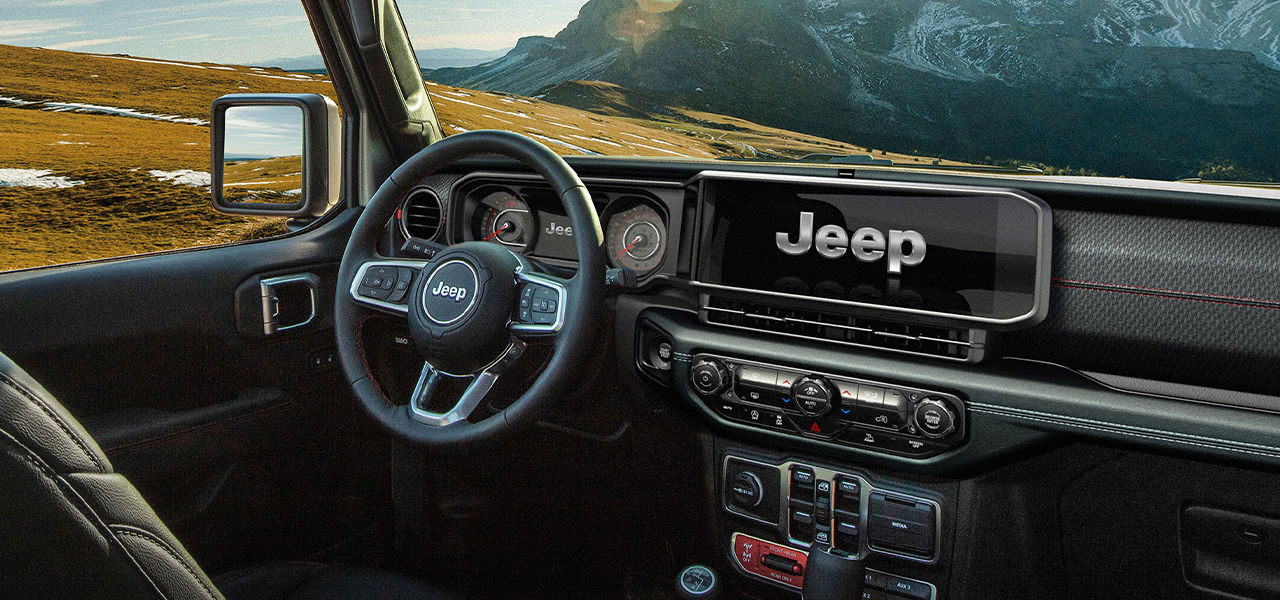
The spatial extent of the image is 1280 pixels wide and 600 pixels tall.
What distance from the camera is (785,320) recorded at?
2041mm

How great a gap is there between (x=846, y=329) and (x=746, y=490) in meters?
0.59

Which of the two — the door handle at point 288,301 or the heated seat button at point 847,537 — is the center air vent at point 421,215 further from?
the heated seat button at point 847,537

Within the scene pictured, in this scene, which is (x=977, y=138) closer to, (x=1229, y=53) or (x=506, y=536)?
A: (x=1229, y=53)

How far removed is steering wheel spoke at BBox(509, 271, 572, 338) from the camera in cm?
177

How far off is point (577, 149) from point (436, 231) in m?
0.55

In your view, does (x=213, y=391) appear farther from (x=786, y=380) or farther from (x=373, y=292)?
(x=786, y=380)

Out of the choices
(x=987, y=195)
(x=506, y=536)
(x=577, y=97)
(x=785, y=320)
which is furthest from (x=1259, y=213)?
(x=506, y=536)

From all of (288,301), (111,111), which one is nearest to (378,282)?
(288,301)

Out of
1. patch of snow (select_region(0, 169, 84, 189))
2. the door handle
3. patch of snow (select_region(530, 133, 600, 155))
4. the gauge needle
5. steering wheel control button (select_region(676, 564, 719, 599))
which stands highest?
patch of snow (select_region(530, 133, 600, 155))

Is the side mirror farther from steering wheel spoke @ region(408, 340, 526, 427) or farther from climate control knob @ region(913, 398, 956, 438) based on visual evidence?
climate control knob @ region(913, 398, 956, 438)

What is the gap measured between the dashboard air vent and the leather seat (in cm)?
152

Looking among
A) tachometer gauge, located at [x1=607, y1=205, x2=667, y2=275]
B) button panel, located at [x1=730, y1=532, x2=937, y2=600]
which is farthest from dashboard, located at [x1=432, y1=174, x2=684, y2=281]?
button panel, located at [x1=730, y1=532, x2=937, y2=600]

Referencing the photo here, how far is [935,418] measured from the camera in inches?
73.5

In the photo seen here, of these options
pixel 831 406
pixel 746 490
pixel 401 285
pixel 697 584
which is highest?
pixel 401 285
